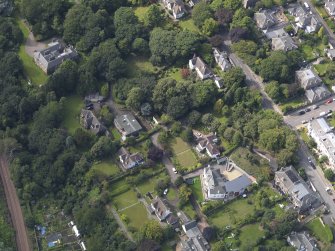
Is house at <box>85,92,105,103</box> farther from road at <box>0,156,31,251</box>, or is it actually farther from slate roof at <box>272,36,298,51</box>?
slate roof at <box>272,36,298,51</box>

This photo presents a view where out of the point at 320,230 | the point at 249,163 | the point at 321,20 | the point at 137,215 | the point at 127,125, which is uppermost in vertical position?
the point at 321,20

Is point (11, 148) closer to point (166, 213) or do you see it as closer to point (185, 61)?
point (166, 213)

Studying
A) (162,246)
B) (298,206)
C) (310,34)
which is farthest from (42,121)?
(310,34)

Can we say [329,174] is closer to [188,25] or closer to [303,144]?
[303,144]

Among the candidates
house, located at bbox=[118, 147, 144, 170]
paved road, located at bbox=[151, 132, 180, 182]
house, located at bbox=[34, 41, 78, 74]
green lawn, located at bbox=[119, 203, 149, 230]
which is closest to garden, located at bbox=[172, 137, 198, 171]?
paved road, located at bbox=[151, 132, 180, 182]

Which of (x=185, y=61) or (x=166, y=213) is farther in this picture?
(x=185, y=61)

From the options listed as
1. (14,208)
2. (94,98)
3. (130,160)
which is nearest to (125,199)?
(130,160)
